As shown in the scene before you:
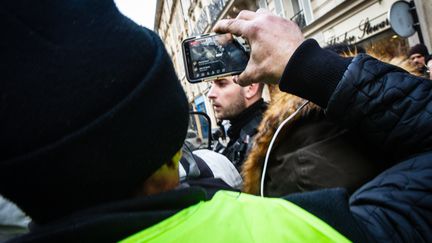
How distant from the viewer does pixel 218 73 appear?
1.25m

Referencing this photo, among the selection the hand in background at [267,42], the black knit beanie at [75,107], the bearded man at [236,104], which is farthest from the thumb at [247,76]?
the bearded man at [236,104]

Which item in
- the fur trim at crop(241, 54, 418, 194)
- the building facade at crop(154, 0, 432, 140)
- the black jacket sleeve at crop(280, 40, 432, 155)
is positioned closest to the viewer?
the black jacket sleeve at crop(280, 40, 432, 155)

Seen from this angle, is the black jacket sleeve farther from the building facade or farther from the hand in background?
the building facade

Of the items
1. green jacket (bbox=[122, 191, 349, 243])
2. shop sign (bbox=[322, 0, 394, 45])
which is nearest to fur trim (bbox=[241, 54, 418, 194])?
green jacket (bbox=[122, 191, 349, 243])

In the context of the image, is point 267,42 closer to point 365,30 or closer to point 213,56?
point 213,56

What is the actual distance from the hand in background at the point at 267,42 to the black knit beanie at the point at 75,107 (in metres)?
0.36

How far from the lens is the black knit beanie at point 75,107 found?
604 millimetres

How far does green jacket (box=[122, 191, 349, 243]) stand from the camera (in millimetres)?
599

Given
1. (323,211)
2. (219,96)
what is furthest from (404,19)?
(323,211)

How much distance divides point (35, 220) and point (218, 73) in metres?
0.71

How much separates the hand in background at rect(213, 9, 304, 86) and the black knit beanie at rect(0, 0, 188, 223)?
356 millimetres

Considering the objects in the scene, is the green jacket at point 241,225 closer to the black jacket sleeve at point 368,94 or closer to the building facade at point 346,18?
the black jacket sleeve at point 368,94

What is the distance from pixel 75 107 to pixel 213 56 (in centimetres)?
70

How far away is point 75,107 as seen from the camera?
0.62 meters
